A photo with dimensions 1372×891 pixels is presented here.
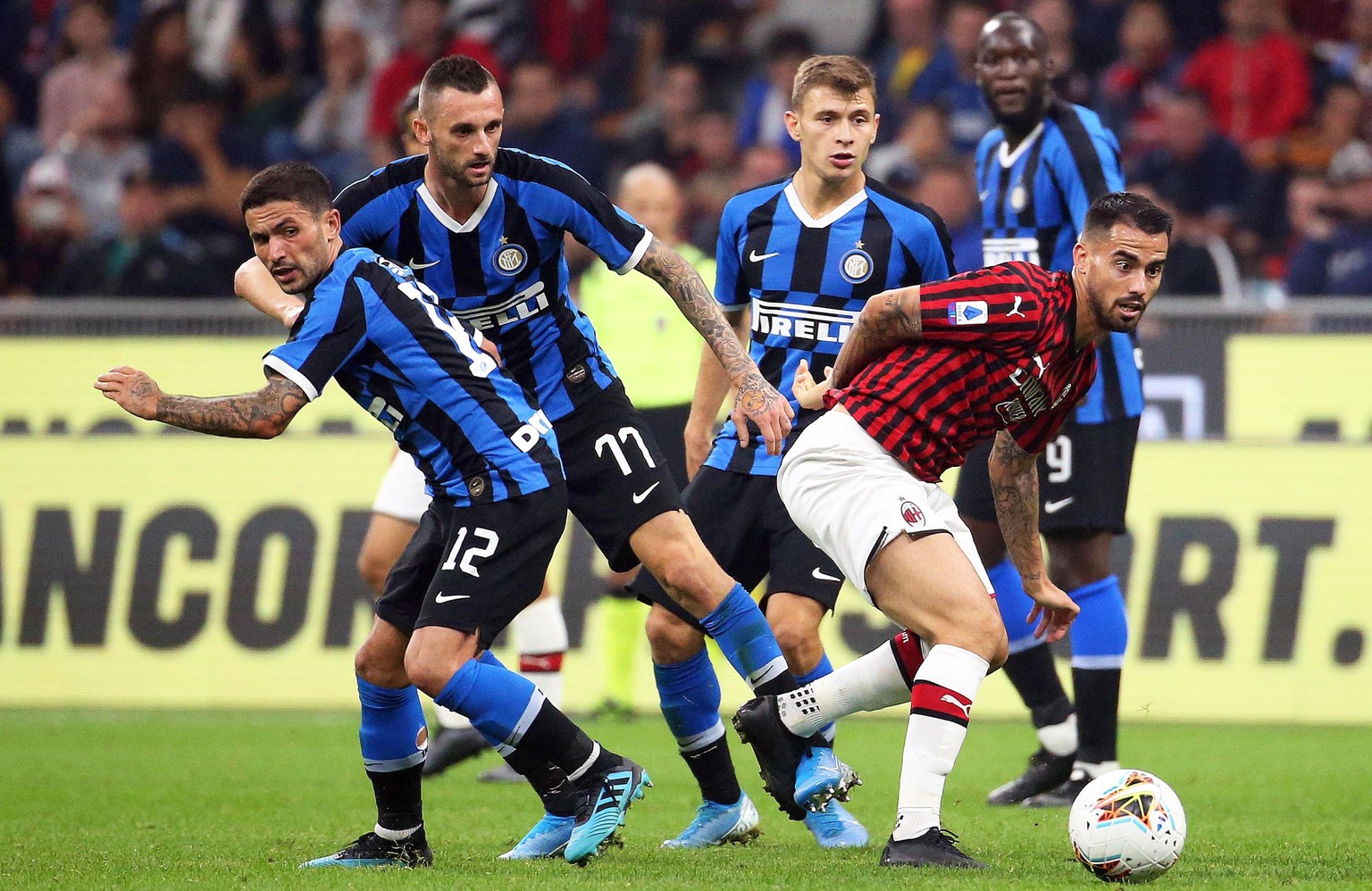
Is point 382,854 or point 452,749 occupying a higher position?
point 382,854

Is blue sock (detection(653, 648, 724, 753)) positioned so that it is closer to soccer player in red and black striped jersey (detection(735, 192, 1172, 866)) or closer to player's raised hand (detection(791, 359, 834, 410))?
soccer player in red and black striped jersey (detection(735, 192, 1172, 866))

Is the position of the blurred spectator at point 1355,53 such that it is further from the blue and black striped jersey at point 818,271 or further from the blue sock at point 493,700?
the blue sock at point 493,700

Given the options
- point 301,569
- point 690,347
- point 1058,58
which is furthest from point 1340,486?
point 301,569

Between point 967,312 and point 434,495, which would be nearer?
point 967,312

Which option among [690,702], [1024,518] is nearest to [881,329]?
[1024,518]

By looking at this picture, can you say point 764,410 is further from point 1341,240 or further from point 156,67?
point 156,67

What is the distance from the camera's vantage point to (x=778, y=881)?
462 centimetres

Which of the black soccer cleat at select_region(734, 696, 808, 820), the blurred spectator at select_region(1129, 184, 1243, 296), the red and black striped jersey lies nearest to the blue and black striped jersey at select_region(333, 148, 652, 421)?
the red and black striped jersey

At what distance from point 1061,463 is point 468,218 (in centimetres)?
248

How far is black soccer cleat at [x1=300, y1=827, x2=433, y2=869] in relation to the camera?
5.05 meters

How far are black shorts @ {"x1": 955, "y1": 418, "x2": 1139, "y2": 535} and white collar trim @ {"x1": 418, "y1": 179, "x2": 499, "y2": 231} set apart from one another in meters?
2.24

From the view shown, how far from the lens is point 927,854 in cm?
467

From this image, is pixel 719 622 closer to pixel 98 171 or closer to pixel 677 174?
pixel 677 174

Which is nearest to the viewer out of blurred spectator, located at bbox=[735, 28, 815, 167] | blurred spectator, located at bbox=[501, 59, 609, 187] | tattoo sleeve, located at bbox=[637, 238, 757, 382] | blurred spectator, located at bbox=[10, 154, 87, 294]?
tattoo sleeve, located at bbox=[637, 238, 757, 382]
